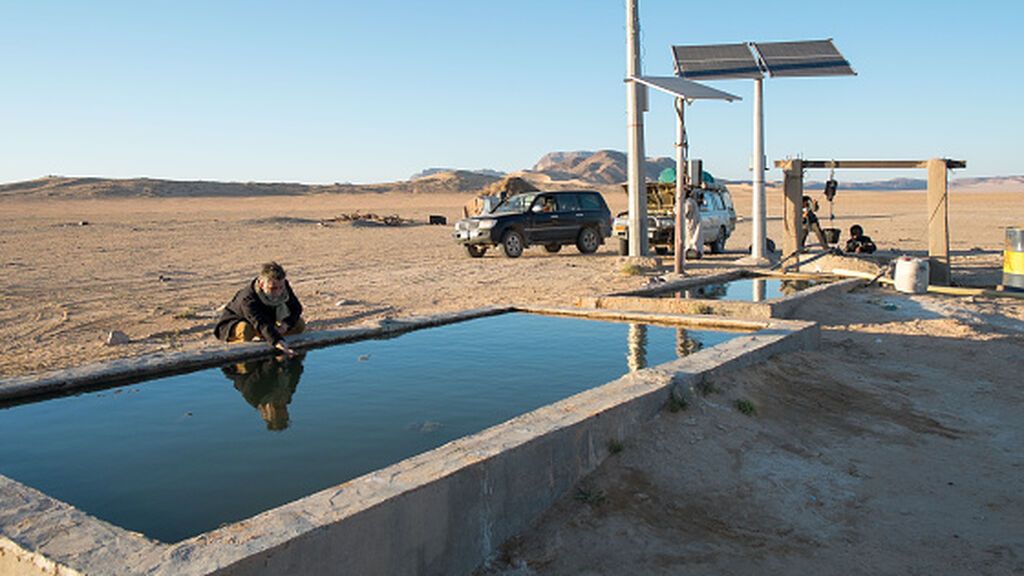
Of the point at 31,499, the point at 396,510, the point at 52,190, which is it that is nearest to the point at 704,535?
the point at 396,510

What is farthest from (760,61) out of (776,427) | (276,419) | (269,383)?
(276,419)

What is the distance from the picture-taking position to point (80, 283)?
15180 millimetres

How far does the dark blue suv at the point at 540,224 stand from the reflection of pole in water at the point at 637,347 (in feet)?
36.2

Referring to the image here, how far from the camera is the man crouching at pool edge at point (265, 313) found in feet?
24.2

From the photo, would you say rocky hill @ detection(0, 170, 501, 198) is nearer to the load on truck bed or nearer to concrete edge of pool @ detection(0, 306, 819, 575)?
the load on truck bed

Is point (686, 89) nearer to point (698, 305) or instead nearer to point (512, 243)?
point (698, 305)

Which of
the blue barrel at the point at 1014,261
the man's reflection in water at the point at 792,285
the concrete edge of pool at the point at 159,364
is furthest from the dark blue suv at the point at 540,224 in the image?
the concrete edge of pool at the point at 159,364

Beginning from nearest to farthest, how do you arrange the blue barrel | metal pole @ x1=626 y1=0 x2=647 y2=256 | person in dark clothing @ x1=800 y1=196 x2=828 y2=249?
the blue barrel → metal pole @ x1=626 y1=0 x2=647 y2=256 → person in dark clothing @ x1=800 y1=196 x2=828 y2=249

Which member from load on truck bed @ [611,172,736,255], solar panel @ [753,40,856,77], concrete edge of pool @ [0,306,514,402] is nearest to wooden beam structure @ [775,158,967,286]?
solar panel @ [753,40,856,77]

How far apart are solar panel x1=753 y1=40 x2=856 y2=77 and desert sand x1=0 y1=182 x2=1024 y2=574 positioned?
4177mm

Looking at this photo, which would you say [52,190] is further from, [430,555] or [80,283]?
[430,555]

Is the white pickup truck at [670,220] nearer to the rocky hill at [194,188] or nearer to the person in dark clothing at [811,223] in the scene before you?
the person in dark clothing at [811,223]

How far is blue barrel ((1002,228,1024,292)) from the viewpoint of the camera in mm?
12445

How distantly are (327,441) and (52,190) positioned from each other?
8454 cm
